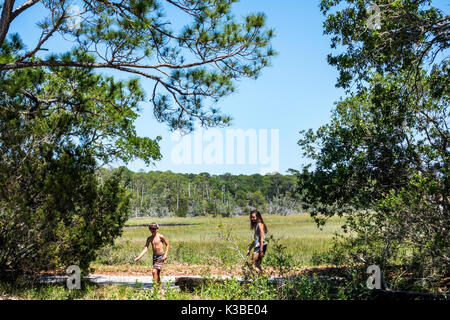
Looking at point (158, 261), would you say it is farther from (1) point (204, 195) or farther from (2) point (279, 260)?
(1) point (204, 195)

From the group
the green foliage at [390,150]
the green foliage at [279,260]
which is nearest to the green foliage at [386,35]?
the green foliage at [390,150]

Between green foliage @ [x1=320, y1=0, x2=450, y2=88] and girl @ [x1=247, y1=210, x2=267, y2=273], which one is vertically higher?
green foliage @ [x1=320, y1=0, x2=450, y2=88]

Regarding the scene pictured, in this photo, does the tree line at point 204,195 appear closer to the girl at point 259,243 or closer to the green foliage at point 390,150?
the green foliage at point 390,150

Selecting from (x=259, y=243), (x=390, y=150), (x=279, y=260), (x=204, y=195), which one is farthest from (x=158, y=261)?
(x=204, y=195)

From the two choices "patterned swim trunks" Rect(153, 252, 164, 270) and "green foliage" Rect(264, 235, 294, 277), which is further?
"patterned swim trunks" Rect(153, 252, 164, 270)

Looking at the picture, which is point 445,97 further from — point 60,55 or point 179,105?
point 60,55

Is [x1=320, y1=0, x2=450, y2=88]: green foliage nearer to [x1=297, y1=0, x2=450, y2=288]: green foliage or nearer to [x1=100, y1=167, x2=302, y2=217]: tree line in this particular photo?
[x1=297, y1=0, x2=450, y2=288]: green foliage

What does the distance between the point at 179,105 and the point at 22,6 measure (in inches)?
163

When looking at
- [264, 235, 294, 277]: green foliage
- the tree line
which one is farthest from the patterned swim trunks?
the tree line

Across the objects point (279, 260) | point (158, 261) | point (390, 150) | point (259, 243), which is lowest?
point (158, 261)

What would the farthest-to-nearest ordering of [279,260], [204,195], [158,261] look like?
[204,195] < [158,261] < [279,260]

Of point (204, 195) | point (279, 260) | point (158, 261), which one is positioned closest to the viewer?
point (279, 260)

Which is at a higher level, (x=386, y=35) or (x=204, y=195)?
(x=386, y=35)
